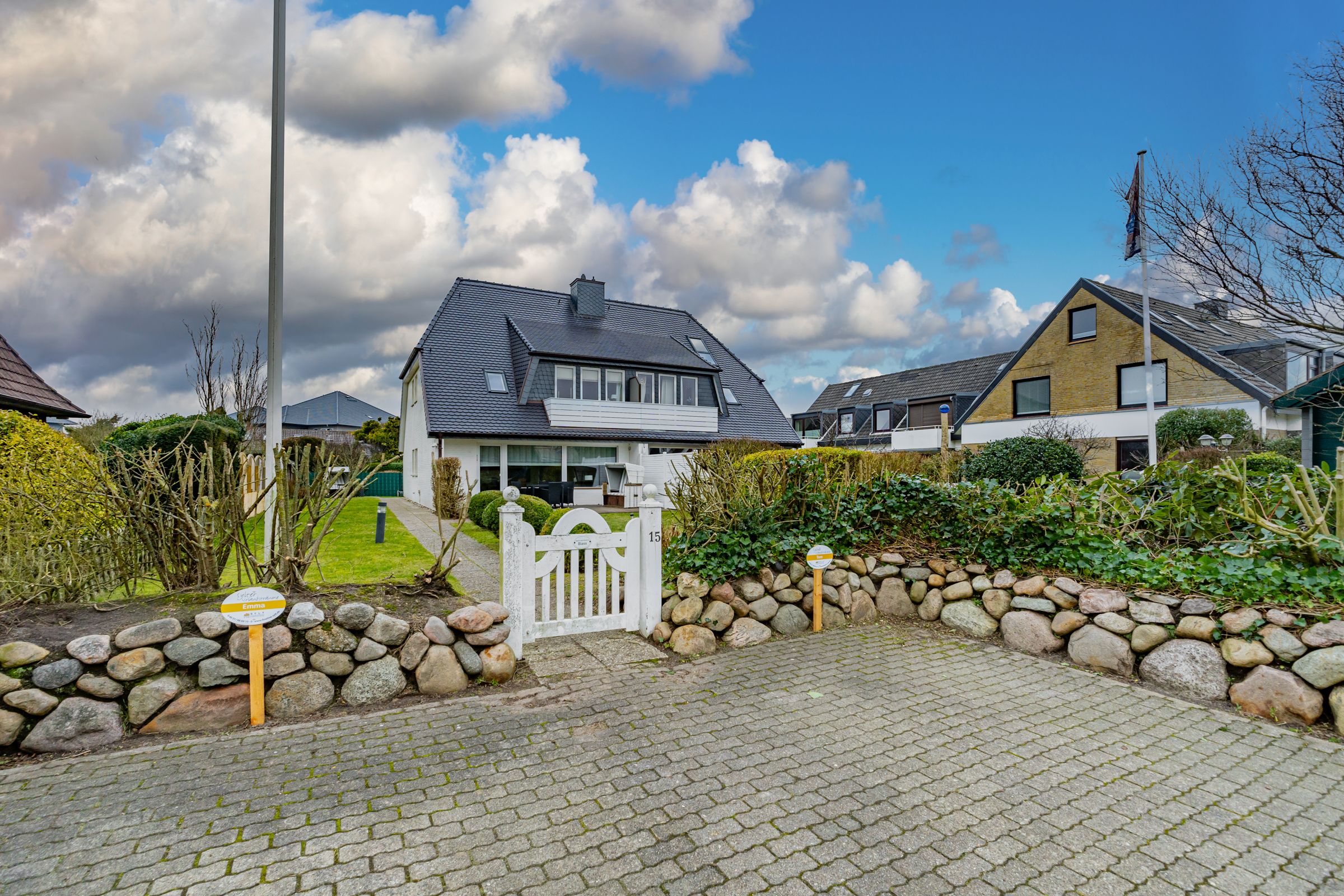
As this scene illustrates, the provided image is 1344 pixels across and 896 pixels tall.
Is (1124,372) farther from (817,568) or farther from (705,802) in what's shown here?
(705,802)

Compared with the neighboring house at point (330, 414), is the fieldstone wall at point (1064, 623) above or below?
below

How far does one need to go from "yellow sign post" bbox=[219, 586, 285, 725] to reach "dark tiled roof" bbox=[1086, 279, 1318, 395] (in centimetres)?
2429

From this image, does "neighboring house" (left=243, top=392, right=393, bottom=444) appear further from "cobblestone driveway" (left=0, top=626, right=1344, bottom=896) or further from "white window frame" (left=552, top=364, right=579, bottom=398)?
"cobblestone driveway" (left=0, top=626, right=1344, bottom=896)

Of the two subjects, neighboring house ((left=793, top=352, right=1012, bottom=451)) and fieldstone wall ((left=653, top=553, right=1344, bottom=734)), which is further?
neighboring house ((left=793, top=352, right=1012, bottom=451))

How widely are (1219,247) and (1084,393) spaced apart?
59.4 ft

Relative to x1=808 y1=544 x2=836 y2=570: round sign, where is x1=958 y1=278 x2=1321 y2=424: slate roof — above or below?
above

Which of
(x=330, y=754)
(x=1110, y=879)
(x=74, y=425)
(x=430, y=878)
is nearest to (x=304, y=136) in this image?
(x=330, y=754)

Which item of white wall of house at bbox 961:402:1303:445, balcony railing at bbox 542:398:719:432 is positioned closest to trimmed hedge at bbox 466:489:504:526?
balcony railing at bbox 542:398:719:432

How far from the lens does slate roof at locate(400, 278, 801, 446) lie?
788 inches

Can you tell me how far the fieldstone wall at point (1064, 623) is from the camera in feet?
15.1

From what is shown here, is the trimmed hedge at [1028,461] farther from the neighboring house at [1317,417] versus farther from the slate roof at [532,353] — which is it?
the slate roof at [532,353]

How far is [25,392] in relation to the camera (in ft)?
43.9

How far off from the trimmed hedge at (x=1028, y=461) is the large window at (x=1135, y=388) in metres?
12.1

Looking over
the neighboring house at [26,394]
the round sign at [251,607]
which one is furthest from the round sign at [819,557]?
the neighboring house at [26,394]
